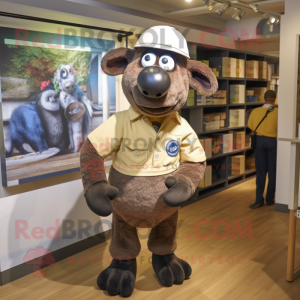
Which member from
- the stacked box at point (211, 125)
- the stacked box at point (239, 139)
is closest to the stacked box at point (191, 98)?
the stacked box at point (211, 125)

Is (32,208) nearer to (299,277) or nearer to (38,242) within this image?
(38,242)

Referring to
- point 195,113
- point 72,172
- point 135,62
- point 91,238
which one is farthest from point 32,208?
point 195,113

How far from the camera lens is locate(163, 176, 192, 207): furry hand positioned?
5.98ft

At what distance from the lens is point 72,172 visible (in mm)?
3031

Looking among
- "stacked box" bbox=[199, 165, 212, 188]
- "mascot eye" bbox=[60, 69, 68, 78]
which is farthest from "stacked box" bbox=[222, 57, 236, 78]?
"mascot eye" bbox=[60, 69, 68, 78]

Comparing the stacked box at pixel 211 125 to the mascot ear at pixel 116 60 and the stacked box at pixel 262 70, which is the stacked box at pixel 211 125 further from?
the mascot ear at pixel 116 60

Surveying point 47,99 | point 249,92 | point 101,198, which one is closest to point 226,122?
point 249,92

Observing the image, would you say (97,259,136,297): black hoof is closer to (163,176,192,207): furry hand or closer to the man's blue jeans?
(163,176,192,207): furry hand

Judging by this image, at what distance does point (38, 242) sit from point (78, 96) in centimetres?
117

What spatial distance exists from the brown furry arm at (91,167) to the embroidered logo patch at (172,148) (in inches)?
15.4

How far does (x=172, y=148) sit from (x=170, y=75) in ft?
1.39

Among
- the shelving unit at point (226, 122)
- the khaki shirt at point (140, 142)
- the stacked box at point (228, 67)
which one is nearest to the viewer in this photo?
the khaki shirt at point (140, 142)

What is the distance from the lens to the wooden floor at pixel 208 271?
2404 mm

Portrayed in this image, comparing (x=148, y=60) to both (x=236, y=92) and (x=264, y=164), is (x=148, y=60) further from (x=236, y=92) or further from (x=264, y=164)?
(x=236, y=92)
